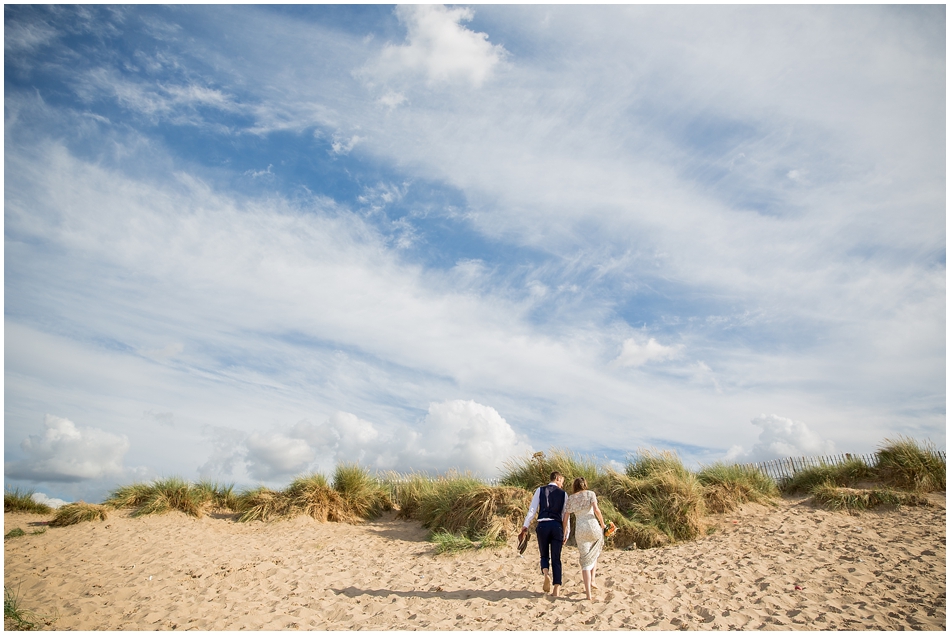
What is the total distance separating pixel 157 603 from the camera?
8508 mm

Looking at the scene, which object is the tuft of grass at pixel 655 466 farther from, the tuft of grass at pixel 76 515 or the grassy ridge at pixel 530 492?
the tuft of grass at pixel 76 515

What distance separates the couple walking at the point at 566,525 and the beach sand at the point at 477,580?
568 mm

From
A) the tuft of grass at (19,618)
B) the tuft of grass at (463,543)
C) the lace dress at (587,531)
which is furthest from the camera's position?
the tuft of grass at (463,543)

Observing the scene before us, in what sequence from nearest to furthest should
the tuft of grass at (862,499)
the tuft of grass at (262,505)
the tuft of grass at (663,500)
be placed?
the tuft of grass at (663,500) < the tuft of grass at (862,499) < the tuft of grass at (262,505)

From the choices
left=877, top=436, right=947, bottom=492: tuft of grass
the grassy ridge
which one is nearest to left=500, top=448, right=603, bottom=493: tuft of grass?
the grassy ridge

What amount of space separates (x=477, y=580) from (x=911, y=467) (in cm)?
1276

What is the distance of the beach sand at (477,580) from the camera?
24.5 feet

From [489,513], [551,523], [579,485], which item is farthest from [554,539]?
[489,513]

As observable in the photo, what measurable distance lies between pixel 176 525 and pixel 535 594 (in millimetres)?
10561

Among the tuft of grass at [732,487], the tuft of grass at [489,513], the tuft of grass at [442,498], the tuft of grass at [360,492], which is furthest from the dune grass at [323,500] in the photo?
the tuft of grass at [732,487]

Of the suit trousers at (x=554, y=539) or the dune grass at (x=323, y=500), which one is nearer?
the suit trousers at (x=554, y=539)

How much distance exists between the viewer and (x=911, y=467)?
13.8m

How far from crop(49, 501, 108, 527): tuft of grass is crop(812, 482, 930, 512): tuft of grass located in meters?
19.5

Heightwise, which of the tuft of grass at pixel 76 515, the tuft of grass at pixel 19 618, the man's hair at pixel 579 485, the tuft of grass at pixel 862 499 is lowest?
the tuft of grass at pixel 19 618
